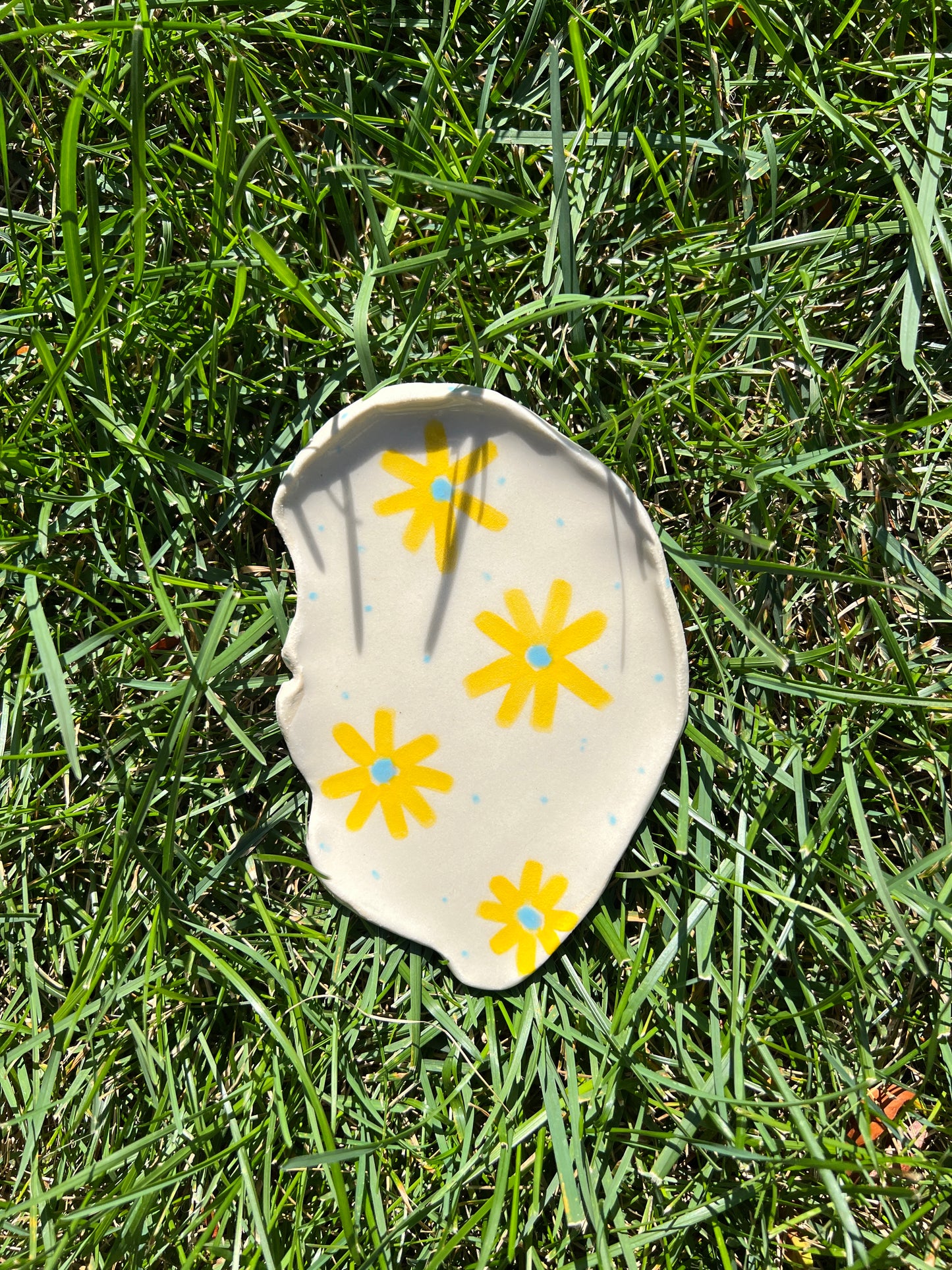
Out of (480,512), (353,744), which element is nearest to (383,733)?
(353,744)

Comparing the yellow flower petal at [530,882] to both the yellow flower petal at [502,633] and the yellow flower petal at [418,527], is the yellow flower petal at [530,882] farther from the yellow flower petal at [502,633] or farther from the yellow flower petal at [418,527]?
the yellow flower petal at [418,527]

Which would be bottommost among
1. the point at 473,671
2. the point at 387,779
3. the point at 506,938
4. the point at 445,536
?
the point at 506,938

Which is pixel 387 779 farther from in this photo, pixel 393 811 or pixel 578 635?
pixel 578 635

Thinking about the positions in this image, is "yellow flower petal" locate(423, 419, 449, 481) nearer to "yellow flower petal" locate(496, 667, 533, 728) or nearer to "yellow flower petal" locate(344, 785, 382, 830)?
"yellow flower petal" locate(496, 667, 533, 728)

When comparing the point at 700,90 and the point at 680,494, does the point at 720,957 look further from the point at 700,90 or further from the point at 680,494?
the point at 700,90

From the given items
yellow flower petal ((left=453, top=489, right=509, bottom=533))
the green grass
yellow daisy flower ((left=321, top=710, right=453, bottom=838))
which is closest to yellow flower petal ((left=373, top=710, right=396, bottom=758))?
yellow daisy flower ((left=321, top=710, right=453, bottom=838))

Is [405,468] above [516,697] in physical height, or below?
above
